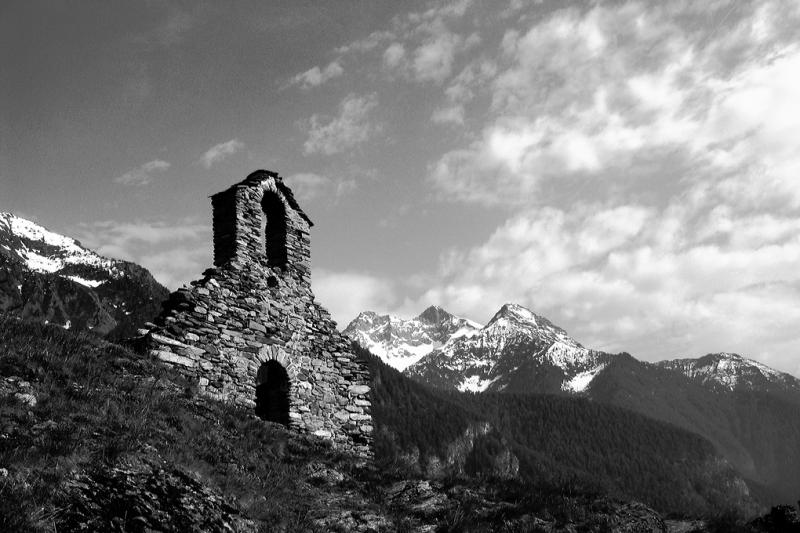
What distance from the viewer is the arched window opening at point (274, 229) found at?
22.3m

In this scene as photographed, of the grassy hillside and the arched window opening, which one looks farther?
the arched window opening

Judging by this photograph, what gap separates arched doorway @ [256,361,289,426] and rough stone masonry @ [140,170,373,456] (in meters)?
0.03

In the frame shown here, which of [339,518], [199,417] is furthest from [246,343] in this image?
[339,518]

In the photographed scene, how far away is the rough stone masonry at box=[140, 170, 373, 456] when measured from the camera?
59.1 ft

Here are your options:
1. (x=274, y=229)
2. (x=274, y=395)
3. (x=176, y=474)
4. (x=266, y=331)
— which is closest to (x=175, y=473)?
(x=176, y=474)

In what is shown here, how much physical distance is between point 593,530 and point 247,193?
1513 centimetres

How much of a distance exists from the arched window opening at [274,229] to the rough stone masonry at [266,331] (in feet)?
0.12

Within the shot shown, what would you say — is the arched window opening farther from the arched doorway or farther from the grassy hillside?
the grassy hillside

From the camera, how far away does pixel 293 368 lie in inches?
803

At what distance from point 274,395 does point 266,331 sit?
215cm

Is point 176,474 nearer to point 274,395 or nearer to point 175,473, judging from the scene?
point 175,473

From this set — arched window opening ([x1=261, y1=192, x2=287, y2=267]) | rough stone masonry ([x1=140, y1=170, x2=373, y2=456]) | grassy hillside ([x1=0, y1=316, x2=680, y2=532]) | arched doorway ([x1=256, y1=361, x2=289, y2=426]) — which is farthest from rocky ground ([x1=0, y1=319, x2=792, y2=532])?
arched window opening ([x1=261, y1=192, x2=287, y2=267])

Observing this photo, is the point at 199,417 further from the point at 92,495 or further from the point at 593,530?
the point at 593,530

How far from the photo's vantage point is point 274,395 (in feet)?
66.7
